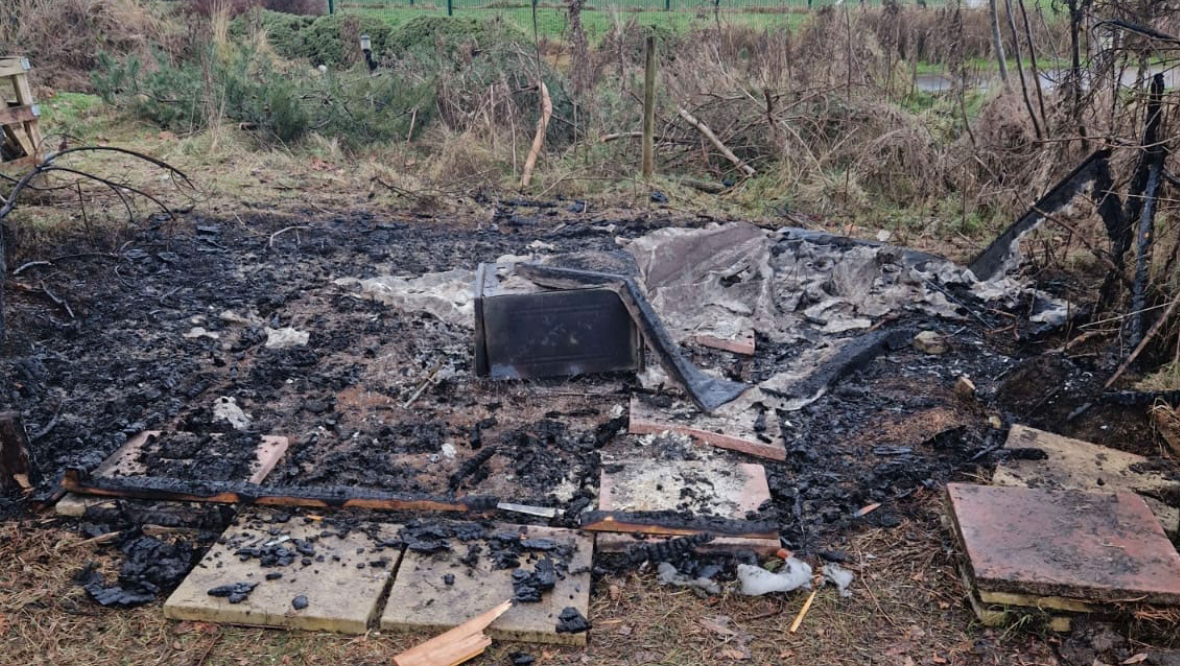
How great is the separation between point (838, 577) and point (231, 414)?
2865mm

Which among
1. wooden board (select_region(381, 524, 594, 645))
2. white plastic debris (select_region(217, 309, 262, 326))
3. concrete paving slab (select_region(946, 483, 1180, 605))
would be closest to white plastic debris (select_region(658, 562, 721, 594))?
wooden board (select_region(381, 524, 594, 645))

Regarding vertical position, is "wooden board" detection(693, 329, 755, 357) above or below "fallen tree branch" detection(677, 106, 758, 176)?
below

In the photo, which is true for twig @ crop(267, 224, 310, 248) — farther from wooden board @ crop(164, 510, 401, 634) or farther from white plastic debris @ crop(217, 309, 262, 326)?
wooden board @ crop(164, 510, 401, 634)

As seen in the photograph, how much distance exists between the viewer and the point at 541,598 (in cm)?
287

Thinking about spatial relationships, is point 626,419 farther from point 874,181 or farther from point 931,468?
point 874,181

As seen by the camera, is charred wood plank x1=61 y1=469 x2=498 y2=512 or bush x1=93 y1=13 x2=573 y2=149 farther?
bush x1=93 y1=13 x2=573 y2=149

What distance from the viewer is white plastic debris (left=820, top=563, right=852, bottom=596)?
119 inches

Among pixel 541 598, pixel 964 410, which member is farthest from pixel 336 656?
pixel 964 410

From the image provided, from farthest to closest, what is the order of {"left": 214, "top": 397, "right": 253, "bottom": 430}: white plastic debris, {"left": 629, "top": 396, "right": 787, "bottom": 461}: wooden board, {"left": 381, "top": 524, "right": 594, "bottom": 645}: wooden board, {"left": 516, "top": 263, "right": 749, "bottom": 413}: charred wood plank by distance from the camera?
{"left": 516, "top": 263, "right": 749, "bottom": 413}: charred wood plank
{"left": 214, "top": 397, "right": 253, "bottom": 430}: white plastic debris
{"left": 629, "top": 396, "right": 787, "bottom": 461}: wooden board
{"left": 381, "top": 524, "right": 594, "bottom": 645}: wooden board

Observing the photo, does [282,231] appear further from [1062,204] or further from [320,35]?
[320,35]

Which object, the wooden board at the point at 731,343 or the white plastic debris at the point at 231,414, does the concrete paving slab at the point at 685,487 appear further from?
the white plastic debris at the point at 231,414

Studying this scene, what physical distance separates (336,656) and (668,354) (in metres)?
2.15

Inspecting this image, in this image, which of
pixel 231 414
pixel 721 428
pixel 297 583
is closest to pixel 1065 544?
pixel 721 428

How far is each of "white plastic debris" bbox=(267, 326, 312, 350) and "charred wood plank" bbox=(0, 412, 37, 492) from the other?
1586 millimetres
